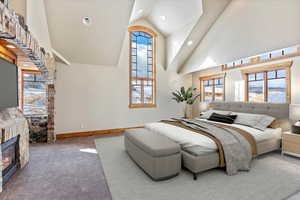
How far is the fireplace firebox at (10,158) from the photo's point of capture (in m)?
2.09

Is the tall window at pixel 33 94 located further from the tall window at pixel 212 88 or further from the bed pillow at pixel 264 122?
the tall window at pixel 212 88

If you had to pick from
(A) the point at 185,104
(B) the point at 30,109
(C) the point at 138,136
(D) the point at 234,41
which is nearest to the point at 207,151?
(C) the point at 138,136

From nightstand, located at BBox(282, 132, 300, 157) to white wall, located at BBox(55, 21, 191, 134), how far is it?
3986 mm

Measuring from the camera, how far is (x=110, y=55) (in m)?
4.84

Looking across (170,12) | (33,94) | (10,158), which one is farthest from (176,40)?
(10,158)

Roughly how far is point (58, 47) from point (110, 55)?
4.88ft

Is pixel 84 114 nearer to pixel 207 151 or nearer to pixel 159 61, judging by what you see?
pixel 159 61

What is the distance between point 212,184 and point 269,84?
3781 mm

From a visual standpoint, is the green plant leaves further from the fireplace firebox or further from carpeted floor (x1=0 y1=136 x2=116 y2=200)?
the fireplace firebox

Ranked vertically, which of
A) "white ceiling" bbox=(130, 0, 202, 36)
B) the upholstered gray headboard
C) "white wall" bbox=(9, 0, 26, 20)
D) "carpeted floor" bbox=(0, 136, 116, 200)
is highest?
"white ceiling" bbox=(130, 0, 202, 36)

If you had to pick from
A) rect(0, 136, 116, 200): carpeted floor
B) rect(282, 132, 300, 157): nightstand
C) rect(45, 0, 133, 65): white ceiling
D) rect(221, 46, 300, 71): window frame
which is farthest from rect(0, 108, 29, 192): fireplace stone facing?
rect(221, 46, 300, 71): window frame

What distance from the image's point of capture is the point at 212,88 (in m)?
6.05

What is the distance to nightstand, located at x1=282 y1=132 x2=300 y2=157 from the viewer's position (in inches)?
113

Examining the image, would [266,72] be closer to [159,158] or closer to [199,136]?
[199,136]
